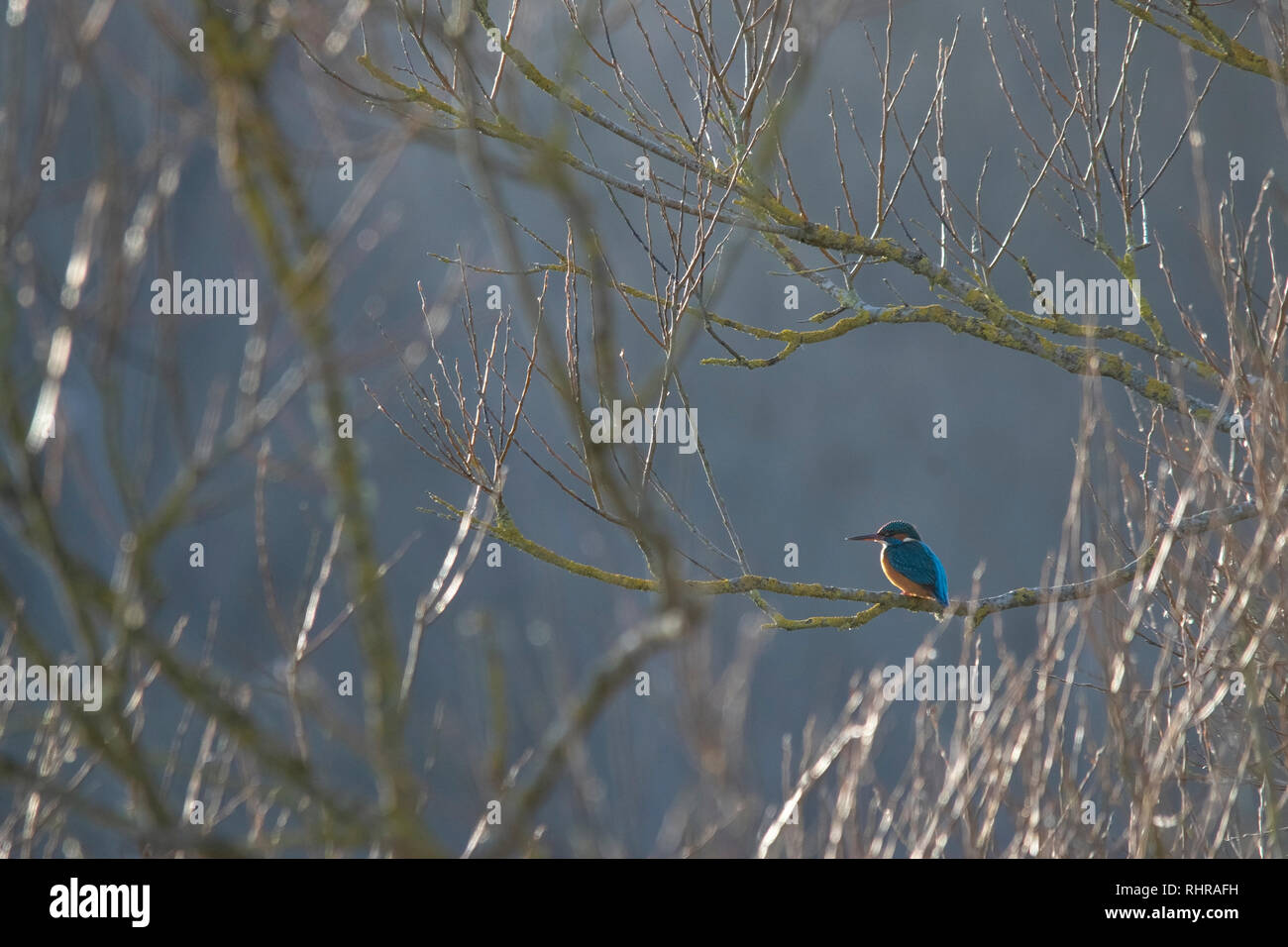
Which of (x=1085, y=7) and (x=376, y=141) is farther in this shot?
(x=1085, y=7)

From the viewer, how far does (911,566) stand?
4.54 m

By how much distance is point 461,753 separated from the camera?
1889 mm

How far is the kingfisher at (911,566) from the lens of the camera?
14.8 ft

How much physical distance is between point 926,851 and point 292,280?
1482mm

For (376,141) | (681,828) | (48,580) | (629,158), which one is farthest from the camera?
(48,580)

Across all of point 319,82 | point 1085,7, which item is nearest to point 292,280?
point 319,82

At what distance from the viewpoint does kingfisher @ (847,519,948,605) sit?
14.8 feet

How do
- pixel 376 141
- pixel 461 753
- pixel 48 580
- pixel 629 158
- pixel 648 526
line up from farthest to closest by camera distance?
pixel 48 580
pixel 629 158
pixel 461 753
pixel 376 141
pixel 648 526

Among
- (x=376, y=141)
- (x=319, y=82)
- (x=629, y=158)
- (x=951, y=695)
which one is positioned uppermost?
(x=629, y=158)

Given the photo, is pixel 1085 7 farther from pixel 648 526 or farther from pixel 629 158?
pixel 648 526

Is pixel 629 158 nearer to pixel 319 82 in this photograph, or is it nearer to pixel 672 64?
pixel 672 64

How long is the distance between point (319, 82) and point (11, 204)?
53 cm

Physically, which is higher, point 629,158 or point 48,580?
point 629,158

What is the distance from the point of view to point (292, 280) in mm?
1149
